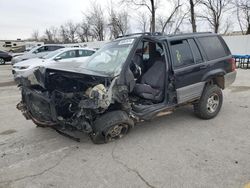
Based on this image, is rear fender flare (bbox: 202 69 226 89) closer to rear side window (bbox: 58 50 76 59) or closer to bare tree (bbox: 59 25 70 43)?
rear side window (bbox: 58 50 76 59)

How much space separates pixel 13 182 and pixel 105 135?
1.53 meters

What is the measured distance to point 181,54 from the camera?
4891mm

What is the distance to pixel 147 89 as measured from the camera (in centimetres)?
496

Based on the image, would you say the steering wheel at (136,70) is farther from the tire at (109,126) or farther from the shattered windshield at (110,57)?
the tire at (109,126)

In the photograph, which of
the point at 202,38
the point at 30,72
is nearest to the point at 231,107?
the point at 202,38

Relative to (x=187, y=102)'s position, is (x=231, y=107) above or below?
below

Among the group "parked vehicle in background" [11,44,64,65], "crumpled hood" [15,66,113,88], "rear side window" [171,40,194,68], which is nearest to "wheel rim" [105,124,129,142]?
"crumpled hood" [15,66,113,88]

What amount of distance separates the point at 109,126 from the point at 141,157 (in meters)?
0.72

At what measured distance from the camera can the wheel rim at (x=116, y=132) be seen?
4.12 m

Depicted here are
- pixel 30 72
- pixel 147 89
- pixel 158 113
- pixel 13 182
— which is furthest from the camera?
pixel 147 89

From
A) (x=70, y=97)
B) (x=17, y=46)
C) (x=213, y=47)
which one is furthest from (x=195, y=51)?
(x=17, y=46)

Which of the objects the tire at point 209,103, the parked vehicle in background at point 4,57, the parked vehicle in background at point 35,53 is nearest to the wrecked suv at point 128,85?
the tire at point 209,103

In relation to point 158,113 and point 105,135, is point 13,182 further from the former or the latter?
point 158,113

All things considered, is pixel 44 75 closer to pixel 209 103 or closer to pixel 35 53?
pixel 209 103
